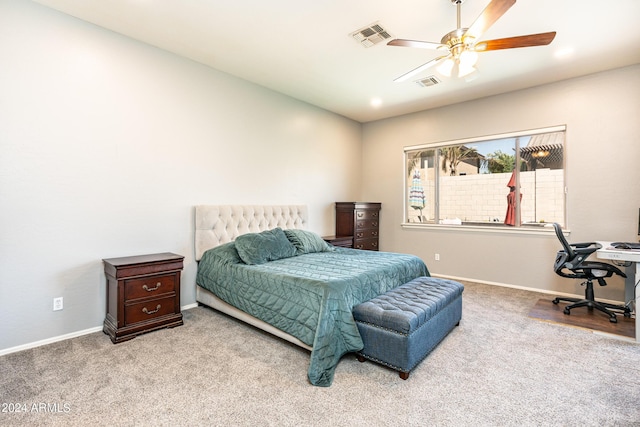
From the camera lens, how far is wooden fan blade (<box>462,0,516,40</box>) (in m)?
1.95

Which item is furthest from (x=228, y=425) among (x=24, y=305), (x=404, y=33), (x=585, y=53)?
(x=585, y=53)

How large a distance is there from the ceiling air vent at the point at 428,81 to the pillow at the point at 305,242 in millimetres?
2627

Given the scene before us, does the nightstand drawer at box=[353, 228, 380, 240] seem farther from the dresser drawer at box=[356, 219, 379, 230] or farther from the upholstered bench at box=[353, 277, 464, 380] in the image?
the upholstered bench at box=[353, 277, 464, 380]

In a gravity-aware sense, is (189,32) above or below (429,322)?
above

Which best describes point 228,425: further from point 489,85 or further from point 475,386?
point 489,85

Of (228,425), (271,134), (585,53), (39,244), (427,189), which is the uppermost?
(585,53)

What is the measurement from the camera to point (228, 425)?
174cm

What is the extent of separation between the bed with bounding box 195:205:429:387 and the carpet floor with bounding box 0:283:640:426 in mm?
234

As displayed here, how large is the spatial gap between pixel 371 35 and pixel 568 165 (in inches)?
131

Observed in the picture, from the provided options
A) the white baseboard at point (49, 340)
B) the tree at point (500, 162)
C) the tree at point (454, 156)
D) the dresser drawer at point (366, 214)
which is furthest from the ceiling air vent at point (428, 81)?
the white baseboard at point (49, 340)

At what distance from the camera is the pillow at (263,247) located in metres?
3.38

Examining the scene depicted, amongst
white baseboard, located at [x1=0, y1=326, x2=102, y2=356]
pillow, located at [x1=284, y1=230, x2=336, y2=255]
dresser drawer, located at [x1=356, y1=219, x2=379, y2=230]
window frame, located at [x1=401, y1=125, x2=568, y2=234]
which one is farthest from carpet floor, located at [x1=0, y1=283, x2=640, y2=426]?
dresser drawer, located at [x1=356, y1=219, x2=379, y2=230]

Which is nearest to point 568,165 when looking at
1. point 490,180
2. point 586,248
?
point 490,180

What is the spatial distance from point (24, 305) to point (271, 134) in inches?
133
